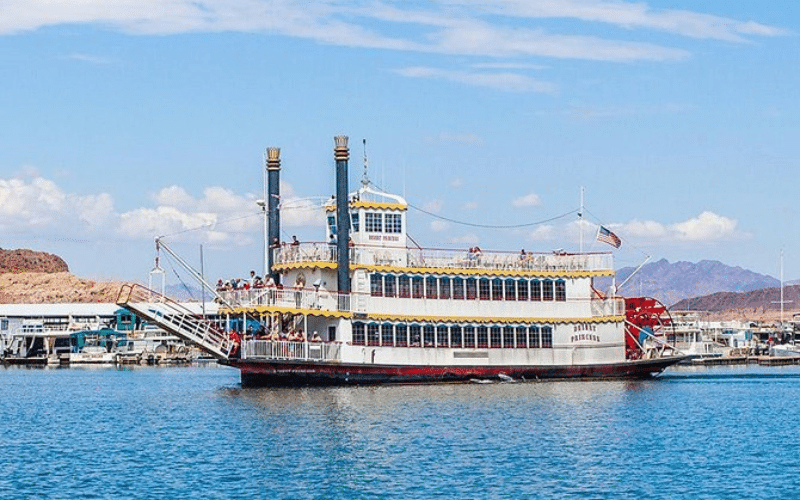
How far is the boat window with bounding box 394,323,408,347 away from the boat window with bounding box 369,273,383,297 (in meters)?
1.84

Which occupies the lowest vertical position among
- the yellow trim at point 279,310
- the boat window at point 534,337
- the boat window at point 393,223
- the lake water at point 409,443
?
the lake water at point 409,443

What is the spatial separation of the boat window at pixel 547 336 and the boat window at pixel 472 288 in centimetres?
417

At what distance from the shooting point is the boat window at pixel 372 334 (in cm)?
6316

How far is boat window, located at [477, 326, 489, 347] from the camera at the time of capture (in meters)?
65.4

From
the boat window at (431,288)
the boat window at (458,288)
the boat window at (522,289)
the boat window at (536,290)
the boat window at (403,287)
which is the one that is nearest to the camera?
the boat window at (403,287)

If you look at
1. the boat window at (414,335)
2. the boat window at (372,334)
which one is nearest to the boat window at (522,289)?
the boat window at (414,335)

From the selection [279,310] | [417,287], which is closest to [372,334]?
[417,287]

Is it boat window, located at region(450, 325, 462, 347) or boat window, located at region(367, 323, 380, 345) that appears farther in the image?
boat window, located at region(450, 325, 462, 347)

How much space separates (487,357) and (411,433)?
21870 millimetres

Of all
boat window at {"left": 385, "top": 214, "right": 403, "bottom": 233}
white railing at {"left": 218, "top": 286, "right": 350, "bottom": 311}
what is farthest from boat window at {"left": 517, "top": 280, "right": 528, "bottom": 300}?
white railing at {"left": 218, "top": 286, "right": 350, "bottom": 311}

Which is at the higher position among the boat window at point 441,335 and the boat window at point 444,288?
the boat window at point 444,288

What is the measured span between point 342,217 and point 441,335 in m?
8.05

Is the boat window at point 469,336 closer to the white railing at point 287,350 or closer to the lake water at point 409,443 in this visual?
the lake water at point 409,443

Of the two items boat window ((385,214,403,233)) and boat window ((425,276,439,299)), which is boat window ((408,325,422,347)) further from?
boat window ((385,214,403,233))
